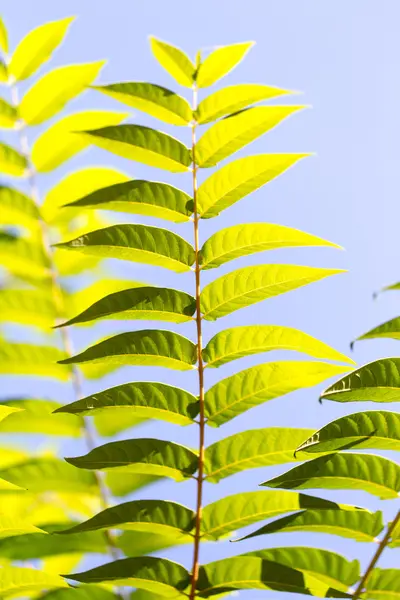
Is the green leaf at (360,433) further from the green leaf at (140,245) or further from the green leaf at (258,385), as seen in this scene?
the green leaf at (140,245)

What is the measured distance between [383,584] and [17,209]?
1.78 metres

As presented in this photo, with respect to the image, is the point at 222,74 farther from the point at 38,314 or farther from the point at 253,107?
the point at 38,314

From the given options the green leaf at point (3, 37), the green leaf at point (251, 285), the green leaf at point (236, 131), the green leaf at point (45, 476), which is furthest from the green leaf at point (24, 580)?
the green leaf at point (3, 37)

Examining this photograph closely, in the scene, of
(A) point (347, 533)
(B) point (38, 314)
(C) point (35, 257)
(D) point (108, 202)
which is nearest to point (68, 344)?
(B) point (38, 314)

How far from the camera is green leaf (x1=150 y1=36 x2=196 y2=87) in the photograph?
2287 mm

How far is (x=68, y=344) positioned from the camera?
2555 millimetres

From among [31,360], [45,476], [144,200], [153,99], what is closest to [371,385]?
[144,200]

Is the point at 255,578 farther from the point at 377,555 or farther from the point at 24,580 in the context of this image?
the point at 24,580

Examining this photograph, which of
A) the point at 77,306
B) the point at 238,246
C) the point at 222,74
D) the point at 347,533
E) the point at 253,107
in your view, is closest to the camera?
the point at 347,533

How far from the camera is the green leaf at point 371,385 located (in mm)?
1479

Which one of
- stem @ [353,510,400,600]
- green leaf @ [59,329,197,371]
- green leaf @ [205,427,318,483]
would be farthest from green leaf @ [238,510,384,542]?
green leaf @ [59,329,197,371]

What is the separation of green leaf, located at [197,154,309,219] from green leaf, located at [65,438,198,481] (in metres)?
0.68

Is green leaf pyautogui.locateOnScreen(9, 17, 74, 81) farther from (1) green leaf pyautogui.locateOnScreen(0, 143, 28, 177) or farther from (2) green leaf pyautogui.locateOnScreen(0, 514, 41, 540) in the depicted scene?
(2) green leaf pyautogui.locateOnScreen(0, 514, 41, 540)

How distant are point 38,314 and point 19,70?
95 cm
